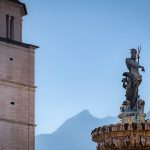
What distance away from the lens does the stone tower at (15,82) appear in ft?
140

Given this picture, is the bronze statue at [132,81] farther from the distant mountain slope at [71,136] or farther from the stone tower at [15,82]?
the distant mountain slope at [71,136]

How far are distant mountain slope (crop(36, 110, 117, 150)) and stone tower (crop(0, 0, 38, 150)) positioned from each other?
93279 mm

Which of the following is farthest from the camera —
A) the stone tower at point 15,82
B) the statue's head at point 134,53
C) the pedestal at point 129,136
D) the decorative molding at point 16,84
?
the decorative molding at point 16,84

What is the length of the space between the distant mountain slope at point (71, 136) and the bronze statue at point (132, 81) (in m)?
126

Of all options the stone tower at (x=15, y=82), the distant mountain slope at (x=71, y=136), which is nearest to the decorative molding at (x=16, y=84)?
the stone tower at (x=15, y=82)

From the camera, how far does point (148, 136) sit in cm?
1045

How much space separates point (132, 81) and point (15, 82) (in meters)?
32.7

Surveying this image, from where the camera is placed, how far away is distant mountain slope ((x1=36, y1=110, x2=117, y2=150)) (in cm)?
14300

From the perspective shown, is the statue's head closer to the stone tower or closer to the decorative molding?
the stone tower

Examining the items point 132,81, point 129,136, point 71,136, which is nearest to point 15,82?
point 132,81

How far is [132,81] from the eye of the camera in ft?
36.2

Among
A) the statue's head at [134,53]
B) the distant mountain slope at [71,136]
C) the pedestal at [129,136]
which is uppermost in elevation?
the distant mountain slope at [71,136]

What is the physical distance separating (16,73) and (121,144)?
33.6 m

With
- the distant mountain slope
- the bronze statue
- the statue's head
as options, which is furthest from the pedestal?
the distant mountain slope
